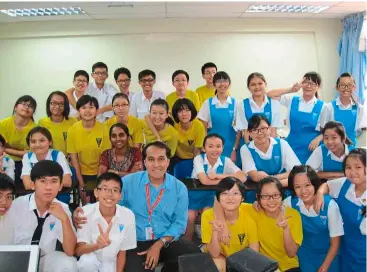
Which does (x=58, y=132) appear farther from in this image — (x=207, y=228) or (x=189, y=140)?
(x=207, y=228)

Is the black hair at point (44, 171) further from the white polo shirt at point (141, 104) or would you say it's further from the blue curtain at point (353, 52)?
the blue curtain at point (353, 52)

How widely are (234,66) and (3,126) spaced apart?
3777 millimetres

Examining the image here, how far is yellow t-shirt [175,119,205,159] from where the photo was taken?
3377mm

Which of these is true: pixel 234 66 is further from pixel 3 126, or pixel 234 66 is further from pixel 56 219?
pixel 56 219

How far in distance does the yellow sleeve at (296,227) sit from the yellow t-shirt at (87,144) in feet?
5.62

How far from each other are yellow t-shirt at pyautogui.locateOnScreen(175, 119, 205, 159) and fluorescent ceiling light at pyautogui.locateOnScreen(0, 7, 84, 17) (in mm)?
2726

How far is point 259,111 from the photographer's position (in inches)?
140

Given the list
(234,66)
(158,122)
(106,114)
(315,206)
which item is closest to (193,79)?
(234,66)

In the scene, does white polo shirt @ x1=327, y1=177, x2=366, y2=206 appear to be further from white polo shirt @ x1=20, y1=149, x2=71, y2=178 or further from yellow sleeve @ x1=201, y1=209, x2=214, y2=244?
white polo shirt @ x1=20, y1=149, x2=71, y2=178

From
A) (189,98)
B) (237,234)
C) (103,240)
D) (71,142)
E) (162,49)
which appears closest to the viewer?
(103,240)

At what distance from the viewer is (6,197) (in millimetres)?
2025

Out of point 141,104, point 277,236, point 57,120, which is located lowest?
point 277,236

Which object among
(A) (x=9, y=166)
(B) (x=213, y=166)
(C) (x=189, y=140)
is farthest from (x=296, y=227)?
(A) (x=9, y=166)

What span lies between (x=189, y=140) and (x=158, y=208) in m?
1.19
